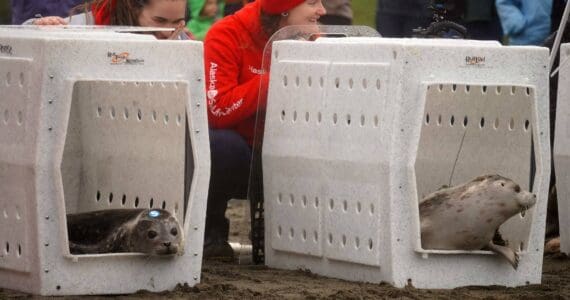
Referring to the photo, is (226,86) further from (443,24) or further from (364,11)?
(364,11)

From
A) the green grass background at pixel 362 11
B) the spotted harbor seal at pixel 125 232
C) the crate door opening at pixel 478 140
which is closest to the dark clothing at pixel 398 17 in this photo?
the crate door opening at pixel 478 140

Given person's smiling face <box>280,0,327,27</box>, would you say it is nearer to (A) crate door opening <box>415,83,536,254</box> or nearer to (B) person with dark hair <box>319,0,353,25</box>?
(A) crate door opening <box>415,83,536,254</box>

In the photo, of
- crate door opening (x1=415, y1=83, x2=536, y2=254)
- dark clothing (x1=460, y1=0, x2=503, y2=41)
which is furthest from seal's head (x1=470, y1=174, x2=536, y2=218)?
dark clothing (x1=460, y1=0, x2=503, y2=41)

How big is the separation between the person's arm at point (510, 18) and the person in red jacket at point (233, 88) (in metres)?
2.62

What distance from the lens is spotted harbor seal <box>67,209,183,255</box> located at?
5863mm

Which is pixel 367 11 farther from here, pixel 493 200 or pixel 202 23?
pixel 493 200

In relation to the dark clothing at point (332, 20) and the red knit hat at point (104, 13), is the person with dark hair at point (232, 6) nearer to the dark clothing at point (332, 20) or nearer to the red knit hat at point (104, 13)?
the dark clothing at point (332, 20)

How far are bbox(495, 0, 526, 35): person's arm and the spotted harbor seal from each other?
419 cm

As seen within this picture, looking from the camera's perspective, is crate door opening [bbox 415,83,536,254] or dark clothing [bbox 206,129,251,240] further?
dark clothing [bbox 206,129,251,240]

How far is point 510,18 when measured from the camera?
9.70 m

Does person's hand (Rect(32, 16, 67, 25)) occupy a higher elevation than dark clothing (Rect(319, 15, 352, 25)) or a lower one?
lower

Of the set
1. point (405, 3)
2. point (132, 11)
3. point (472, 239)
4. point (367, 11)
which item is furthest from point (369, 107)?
point (367, 11)

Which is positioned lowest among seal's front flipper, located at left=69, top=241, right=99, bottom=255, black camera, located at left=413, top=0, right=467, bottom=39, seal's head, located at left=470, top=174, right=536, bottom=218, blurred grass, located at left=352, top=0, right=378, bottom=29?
seal's front flipper, located at left=69, top=241, right=99, bottom=255

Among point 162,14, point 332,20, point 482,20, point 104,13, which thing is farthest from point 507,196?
point 332,20
